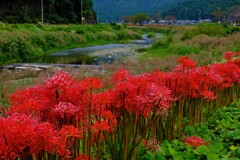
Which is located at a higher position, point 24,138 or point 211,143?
point 24,138

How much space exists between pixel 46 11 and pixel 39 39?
39.9m

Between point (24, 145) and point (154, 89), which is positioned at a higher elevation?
point (154, 89)

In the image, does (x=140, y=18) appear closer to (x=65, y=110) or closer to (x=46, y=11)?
(x=46, y=11)

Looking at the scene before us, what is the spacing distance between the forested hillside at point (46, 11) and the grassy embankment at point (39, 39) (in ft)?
43.3

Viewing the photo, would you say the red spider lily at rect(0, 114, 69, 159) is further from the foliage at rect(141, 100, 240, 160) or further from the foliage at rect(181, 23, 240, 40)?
the foliage at rect(181, 23, 240, 40)

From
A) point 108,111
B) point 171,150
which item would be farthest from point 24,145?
point 171,150

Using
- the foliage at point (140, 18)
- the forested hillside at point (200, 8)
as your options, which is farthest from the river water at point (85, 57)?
the foliage at point (140, 18)

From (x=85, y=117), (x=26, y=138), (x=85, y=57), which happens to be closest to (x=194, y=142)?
(x=85, y=117)

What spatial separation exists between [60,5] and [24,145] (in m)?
74.2

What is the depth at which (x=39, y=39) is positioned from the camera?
32.5 meters

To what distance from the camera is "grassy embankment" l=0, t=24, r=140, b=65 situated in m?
25.8

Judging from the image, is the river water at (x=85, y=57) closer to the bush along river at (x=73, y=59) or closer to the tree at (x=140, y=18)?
the bush along river at (x=73, y=59)

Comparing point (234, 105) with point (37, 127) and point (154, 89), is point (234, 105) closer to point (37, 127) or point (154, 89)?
point (154, 89)

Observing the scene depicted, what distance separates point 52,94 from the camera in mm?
3094
